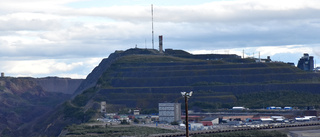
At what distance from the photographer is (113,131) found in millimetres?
177500

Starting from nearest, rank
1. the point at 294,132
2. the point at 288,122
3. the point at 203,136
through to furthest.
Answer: the point at 203,136 < the point at 294,132 < the point at 288,122

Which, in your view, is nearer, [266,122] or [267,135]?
[267,135]

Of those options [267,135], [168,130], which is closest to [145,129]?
[168,130]

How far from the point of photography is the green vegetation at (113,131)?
16962 cm

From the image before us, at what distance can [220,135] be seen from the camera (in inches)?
6171

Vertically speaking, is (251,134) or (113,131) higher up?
(251,134)

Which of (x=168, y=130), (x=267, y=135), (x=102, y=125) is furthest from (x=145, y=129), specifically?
(x=267, y=135)

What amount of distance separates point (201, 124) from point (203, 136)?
31530 mm

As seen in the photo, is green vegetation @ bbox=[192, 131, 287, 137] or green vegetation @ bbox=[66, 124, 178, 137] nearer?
green vegetation @ bbox=[192, 131, 287, 137]

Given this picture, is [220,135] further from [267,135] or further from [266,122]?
[266,122]

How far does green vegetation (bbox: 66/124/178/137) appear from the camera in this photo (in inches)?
6678

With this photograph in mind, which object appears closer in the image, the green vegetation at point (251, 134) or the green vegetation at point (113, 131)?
the green vegetation at point (251, 134)

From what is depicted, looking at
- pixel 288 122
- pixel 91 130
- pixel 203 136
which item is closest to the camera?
pixel 203 136

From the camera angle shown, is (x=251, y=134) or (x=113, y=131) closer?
(x=251, y=134)
